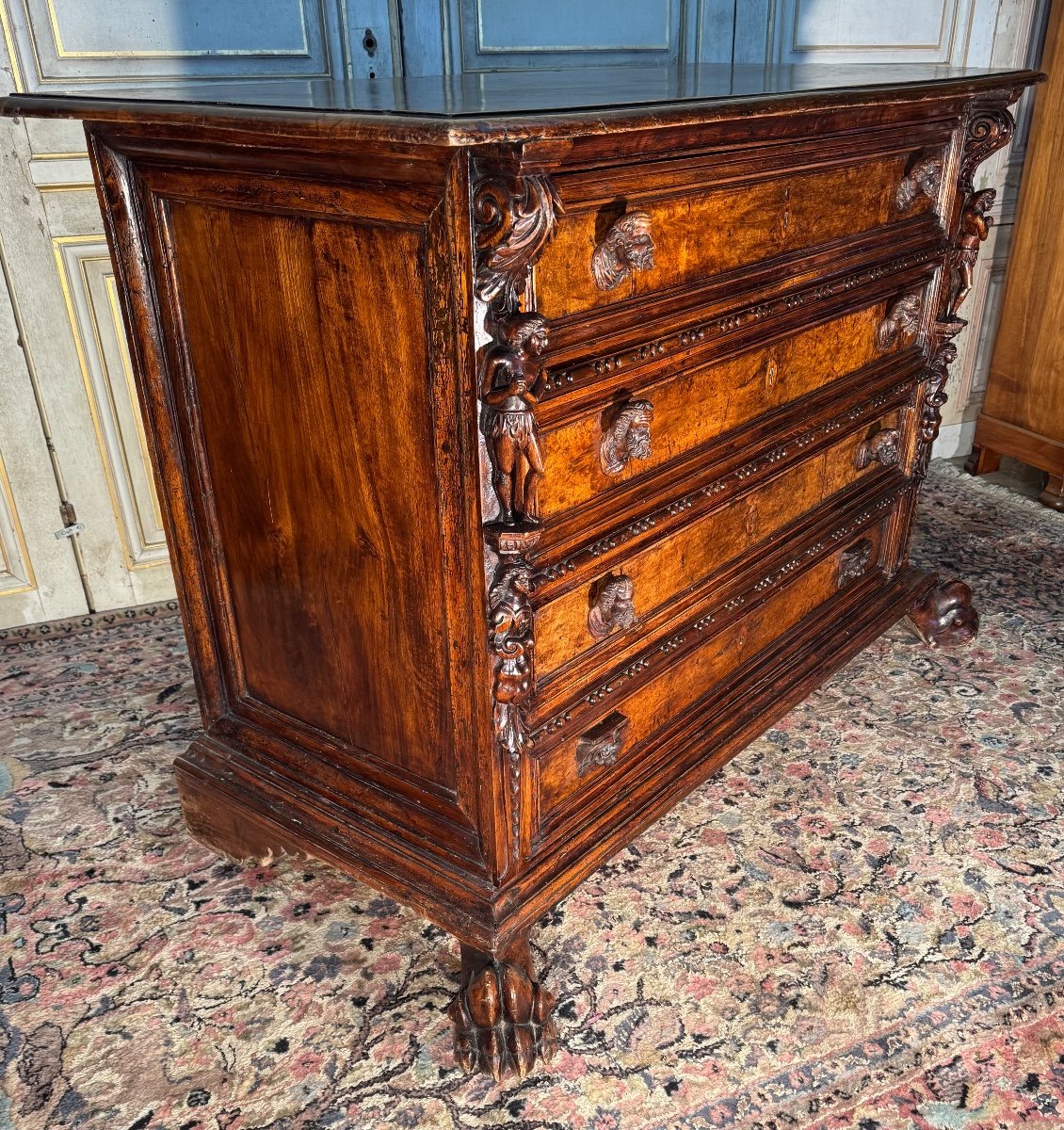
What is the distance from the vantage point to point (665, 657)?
183cm

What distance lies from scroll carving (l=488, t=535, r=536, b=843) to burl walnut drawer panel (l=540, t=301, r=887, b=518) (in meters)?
0.11

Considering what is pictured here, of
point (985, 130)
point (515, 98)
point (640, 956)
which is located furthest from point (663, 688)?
point (985, 130)

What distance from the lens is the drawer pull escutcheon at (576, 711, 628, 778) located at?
66.9 inches

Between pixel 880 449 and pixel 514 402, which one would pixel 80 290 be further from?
pixel 880 449

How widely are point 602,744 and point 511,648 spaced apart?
0.36 metres

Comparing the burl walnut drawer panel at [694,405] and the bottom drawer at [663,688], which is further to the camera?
the bottom drawer at [663,688]

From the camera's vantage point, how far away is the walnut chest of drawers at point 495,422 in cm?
130

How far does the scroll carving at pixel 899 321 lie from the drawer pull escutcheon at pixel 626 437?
90 cm

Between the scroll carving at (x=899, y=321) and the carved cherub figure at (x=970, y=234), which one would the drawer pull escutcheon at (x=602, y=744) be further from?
the carved cherub figure at (x=970, y=234)

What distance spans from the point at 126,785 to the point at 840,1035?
1.58 m

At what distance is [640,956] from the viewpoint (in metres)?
1.82

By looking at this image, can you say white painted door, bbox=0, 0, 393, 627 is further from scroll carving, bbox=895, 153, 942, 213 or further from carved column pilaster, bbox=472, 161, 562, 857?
carved column pilaster, bbox=472, 161, 562, 857

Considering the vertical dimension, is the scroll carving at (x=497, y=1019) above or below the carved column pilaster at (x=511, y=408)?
below

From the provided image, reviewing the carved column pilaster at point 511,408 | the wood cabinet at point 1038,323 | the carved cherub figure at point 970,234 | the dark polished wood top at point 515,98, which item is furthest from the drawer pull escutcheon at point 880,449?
the wood cabinet at point 1038,323
